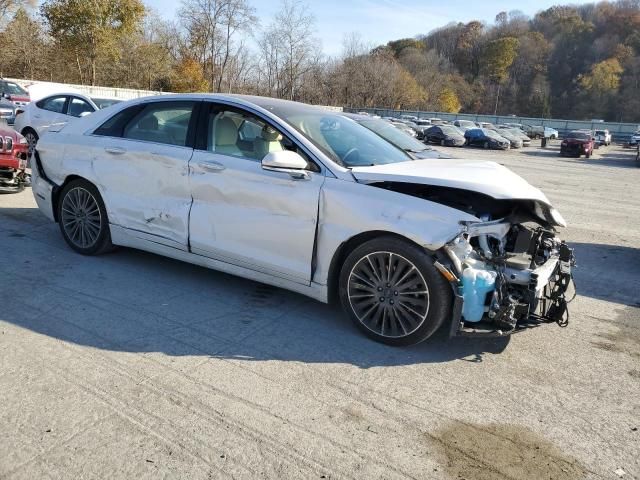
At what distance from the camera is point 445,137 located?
38.5m

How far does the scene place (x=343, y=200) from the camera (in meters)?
3.88

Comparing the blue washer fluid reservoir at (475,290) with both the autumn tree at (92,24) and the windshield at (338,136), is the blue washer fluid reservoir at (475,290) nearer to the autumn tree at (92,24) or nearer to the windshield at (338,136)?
the windshield at (338,136)

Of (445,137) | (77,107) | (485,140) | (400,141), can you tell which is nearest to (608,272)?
(400,141)

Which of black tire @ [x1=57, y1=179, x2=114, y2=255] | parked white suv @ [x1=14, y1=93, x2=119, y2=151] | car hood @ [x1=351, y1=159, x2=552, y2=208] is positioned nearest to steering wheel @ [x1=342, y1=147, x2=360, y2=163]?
car hood @ [x1=351, y1=159, x2=552, y2=208]

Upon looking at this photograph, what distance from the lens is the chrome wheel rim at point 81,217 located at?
5348mm

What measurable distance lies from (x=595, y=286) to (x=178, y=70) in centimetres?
4694

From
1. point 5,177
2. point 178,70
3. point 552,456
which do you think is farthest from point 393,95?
point 552,456

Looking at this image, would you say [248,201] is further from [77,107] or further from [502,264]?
[77,107]

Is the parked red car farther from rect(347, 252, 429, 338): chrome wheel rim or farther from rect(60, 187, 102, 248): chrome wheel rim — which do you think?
rect(347, 252, 429, 338): chrome wheel rim

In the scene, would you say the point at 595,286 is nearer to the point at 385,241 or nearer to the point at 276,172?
the point at 385,241

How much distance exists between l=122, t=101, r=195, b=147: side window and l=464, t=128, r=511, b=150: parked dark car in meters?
36.7

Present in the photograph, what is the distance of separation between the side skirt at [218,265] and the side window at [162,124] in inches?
36.1

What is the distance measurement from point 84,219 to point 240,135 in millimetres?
2011

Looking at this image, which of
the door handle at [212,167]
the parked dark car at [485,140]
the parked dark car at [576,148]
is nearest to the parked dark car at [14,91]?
the door handle at [212,167]
